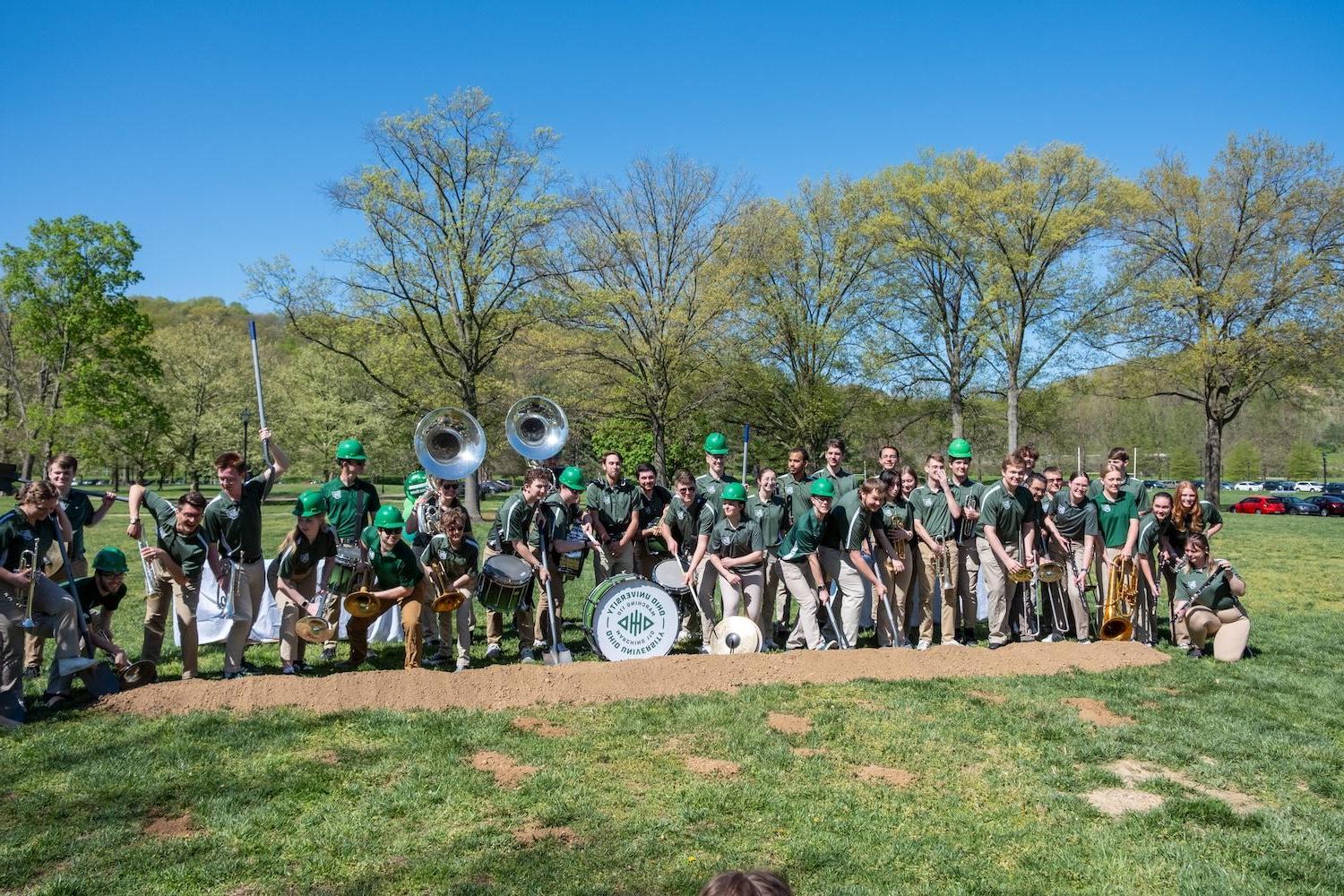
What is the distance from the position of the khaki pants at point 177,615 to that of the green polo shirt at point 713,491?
15.7 ft

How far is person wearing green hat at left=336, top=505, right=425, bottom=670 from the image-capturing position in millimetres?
8406

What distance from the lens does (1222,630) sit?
31.0 ft

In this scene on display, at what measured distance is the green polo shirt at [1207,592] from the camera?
945 centimetres

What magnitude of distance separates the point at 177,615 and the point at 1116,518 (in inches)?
367

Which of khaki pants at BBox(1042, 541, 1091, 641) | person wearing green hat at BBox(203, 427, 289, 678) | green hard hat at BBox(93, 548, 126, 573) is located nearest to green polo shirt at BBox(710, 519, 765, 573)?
khaki pants at BBox(1042, 541, 1091, 641)

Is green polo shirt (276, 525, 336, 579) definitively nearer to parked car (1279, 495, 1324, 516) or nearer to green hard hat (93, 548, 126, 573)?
green hard hat (93, 548, 126, 573)

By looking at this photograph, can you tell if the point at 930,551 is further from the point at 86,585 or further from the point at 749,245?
the point at 749,245

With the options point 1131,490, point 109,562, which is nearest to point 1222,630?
point 1131,490

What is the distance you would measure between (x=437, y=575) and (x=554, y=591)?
1.19 meters

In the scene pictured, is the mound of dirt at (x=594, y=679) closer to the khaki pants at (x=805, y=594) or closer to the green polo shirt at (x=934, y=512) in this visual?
the khaki pants at (x=805, y=594)

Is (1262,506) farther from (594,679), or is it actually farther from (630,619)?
(594,679)

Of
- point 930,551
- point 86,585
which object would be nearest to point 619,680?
point 930,551

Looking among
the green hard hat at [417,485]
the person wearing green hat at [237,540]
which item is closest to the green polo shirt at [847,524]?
the green hard hat at [417,485]

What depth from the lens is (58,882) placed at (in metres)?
4.34
